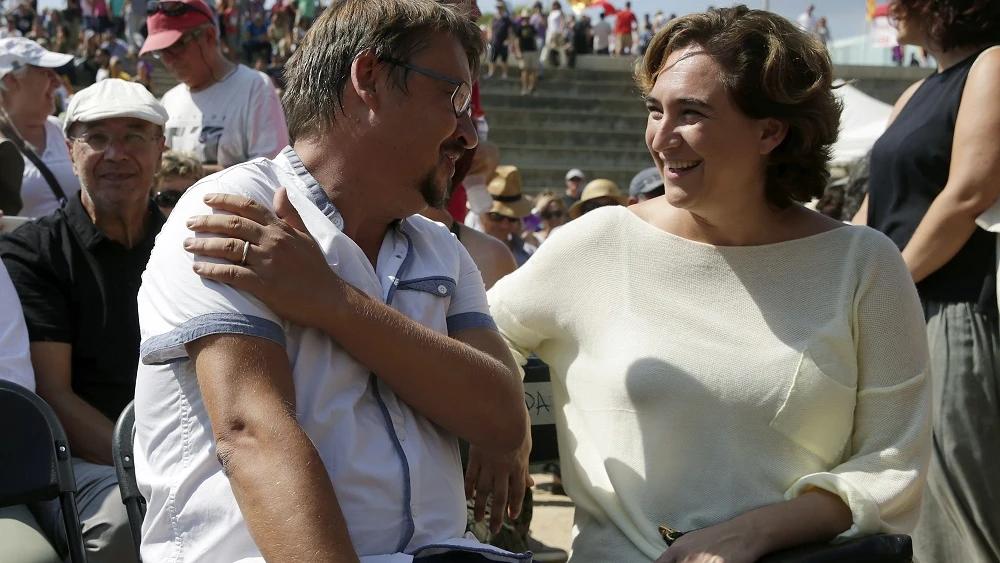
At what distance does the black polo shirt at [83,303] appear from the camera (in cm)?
314

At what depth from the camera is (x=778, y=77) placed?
233 cm

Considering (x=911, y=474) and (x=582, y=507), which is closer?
(x=911, y=474)

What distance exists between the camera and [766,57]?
7.66 ft

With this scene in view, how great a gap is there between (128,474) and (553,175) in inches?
731

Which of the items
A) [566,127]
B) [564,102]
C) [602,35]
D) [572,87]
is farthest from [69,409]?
[602,35]

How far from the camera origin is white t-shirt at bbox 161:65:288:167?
15.8ft

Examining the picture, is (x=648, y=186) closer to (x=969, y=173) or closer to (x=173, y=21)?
(x=969, y=173)

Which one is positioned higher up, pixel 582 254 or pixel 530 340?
pixel 582 254

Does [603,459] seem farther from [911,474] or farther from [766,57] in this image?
[766,57]

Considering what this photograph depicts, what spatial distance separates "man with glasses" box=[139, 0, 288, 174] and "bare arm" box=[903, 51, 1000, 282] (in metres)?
2.92

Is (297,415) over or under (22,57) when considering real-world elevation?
under

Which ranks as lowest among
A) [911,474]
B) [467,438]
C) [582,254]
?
[911,474]

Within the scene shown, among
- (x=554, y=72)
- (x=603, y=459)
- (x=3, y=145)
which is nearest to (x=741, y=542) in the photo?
(x=603, y=459)

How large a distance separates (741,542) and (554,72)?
79.4 feet
